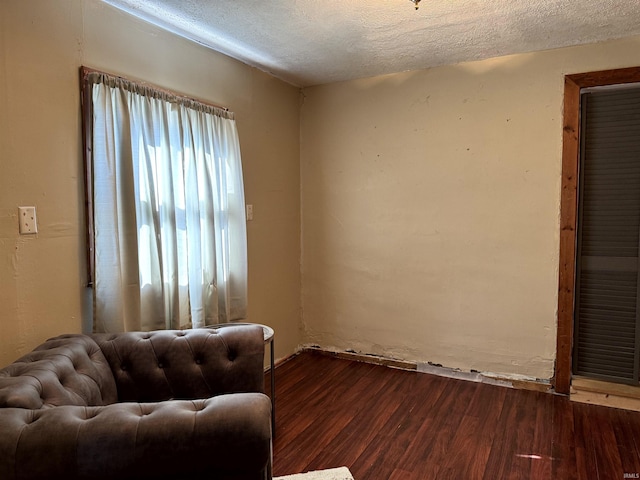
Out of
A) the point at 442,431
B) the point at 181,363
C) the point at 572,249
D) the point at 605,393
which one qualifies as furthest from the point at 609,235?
the point at 181,363

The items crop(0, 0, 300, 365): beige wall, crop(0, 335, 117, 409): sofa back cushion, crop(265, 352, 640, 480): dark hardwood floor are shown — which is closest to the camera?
crop(0, 335, 117, 409): sofa back cushion

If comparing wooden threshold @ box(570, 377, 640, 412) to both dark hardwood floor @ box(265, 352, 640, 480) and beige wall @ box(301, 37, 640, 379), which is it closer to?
dark hardwood floor @ box(265, 352, 640, 480)

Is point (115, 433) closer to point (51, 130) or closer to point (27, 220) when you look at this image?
point (27, 220)

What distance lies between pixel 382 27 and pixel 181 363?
2.15 m

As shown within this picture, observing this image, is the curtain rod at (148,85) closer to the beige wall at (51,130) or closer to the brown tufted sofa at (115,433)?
the beige wall at (51,130)

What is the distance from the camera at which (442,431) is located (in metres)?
2.63

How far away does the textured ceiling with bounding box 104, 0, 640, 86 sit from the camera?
2311 mm

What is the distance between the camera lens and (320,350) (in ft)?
13.2

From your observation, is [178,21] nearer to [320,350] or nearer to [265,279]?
[265,279]

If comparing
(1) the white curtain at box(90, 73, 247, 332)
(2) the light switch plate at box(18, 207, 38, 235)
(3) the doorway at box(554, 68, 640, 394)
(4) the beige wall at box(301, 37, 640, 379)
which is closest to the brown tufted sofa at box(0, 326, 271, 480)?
(2) the light switch plate at box(18, 207, 38, 235)

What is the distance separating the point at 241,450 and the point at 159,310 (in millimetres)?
1386

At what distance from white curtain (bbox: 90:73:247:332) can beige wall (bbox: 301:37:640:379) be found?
1.12m

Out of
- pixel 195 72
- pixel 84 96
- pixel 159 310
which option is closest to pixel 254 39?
pixel 195 72

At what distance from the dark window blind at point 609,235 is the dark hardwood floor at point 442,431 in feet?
1.34
